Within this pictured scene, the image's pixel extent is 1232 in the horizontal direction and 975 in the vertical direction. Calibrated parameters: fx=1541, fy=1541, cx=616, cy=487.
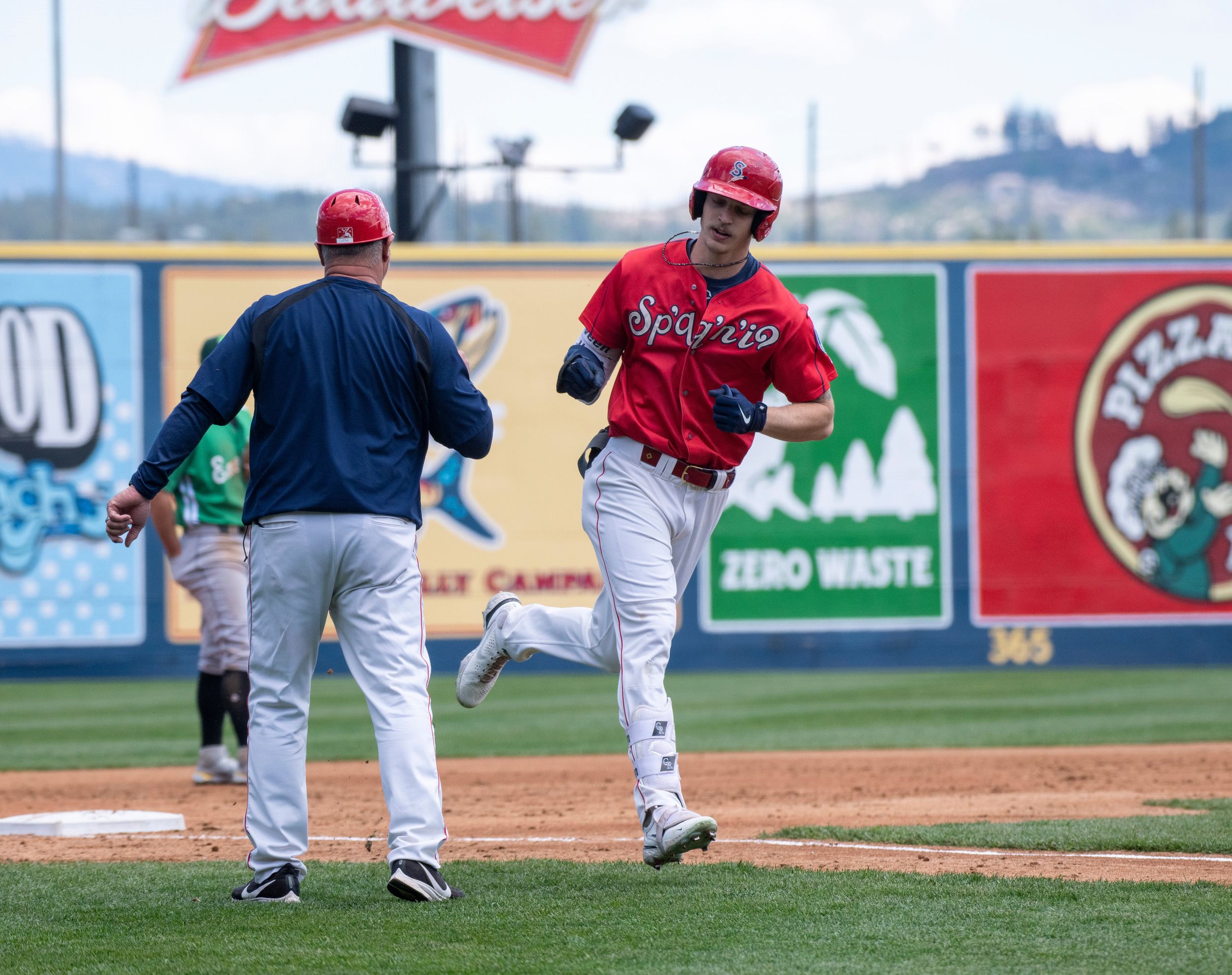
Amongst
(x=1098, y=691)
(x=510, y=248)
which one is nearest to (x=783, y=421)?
(x=1098, y=691)

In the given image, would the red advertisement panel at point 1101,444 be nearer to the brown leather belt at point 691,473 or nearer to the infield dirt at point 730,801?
the infield dirt at point 730,801

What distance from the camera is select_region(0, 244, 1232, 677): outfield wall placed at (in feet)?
44.2

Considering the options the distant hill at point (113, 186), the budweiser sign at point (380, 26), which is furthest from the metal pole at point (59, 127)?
the budweiser sign at point (380, 26)

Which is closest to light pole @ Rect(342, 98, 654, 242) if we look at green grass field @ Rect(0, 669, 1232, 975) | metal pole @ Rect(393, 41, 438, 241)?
metal pole @ Rect(393, 41, 438, 241)

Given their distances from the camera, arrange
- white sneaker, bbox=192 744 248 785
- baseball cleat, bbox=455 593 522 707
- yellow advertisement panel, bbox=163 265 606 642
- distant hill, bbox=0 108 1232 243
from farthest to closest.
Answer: distant hill, bbox=0 108 1232 243 → yellow advertisement panel, bbox=163 265 606 642 → white sneaker, bbox=192 744 248 785 → baseball cleat, bbox=455 593 522 707

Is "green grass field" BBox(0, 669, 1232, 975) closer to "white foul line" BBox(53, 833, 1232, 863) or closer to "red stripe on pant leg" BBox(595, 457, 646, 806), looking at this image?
A: "white foul line" BBox(53, 833, 1232, 863)

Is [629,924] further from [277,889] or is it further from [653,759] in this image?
[277,889]

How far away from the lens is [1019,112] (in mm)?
90812

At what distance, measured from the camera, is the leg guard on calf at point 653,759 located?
170 inches

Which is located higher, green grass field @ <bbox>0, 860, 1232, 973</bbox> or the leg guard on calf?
the leg guard on calf

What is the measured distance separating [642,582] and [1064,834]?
194cm

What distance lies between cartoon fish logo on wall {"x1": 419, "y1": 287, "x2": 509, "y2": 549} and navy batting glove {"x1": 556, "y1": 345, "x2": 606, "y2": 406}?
889 centimetres

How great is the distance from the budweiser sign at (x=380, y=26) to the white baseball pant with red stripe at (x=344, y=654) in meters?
12.6

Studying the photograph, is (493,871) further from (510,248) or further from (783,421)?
(510,248)
